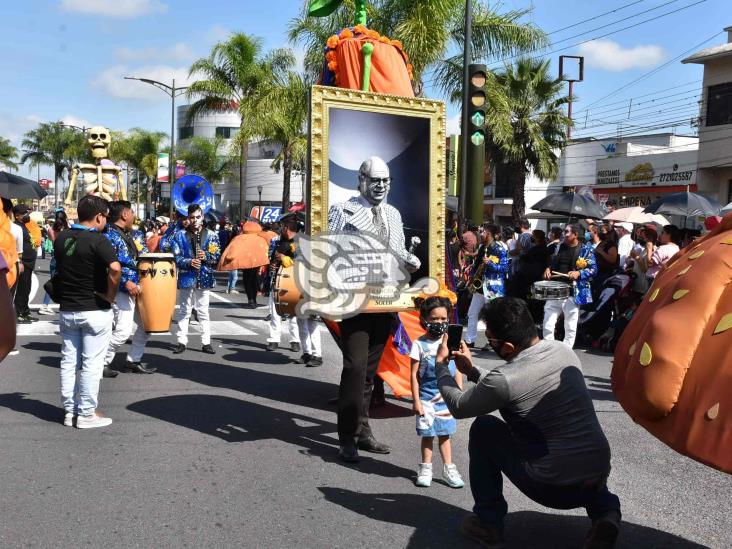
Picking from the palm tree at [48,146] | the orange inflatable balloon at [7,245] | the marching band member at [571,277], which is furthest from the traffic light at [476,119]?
the palm tree at [48,146]

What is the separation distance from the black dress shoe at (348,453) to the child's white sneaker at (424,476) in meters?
0.61

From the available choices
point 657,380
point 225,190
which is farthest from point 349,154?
point 225,190

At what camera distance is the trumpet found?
10977mm

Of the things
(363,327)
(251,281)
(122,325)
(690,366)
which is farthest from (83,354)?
(251,281)

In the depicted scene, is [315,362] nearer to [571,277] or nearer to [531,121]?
[571,277]

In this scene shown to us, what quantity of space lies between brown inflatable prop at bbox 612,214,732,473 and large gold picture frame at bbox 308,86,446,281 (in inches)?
137

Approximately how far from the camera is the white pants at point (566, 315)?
32.7 ft

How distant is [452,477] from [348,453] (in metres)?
0.83

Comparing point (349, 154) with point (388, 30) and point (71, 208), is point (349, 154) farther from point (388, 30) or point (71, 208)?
point (388, 30)

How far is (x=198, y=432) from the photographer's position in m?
6.12

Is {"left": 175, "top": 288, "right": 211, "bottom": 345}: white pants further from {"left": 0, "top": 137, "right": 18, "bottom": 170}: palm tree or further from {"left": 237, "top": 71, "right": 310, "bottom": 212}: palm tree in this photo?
{"left": 0, "top": 137, "right": 18, "bottom": 170}: palm tree

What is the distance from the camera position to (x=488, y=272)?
10.8 meters

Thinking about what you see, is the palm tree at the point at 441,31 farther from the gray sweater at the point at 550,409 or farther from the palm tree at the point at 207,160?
the palm tree at the point at 207,160

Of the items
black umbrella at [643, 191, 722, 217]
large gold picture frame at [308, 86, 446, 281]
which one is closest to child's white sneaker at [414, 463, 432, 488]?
large gold picture frame at [308, 86, 446, 281]
